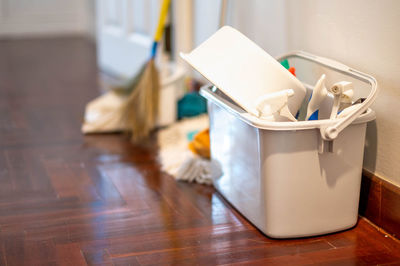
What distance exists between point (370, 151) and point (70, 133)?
1128 millimetres

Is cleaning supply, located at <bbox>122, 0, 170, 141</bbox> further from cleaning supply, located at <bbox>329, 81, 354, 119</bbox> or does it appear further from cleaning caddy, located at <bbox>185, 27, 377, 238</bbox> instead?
cleaning supply, located at <bbox>329, 81, 354, 119</bbox>

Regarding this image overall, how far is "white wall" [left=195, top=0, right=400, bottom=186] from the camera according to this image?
1.22m

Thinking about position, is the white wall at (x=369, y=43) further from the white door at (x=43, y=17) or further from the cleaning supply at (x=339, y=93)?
the white door at (x=43, y=17)

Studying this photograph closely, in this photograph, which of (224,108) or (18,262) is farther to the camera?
(224,108)

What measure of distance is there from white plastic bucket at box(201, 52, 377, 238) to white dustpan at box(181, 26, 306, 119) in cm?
5

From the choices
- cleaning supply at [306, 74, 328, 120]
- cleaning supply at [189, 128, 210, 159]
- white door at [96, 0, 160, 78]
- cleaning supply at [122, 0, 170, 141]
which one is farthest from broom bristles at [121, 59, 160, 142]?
cleaning supply at [306, 74, 328, 120]

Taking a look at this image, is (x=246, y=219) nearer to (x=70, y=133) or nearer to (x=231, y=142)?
(x=231, y=142)

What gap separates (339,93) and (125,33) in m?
2.04

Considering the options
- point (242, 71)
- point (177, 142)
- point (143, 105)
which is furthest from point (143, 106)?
point (242, 71)

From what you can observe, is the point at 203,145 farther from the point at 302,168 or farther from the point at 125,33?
the point at 125,33

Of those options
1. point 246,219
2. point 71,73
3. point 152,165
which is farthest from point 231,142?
point 71,73

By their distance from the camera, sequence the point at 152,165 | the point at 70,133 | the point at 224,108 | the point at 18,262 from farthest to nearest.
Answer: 1. the point at 70,133
2. the point at 152,165
3. the point at 224,108
4. the point at 18,262

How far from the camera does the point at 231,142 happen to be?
1.36 m

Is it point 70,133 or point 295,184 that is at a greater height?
point 295,184
